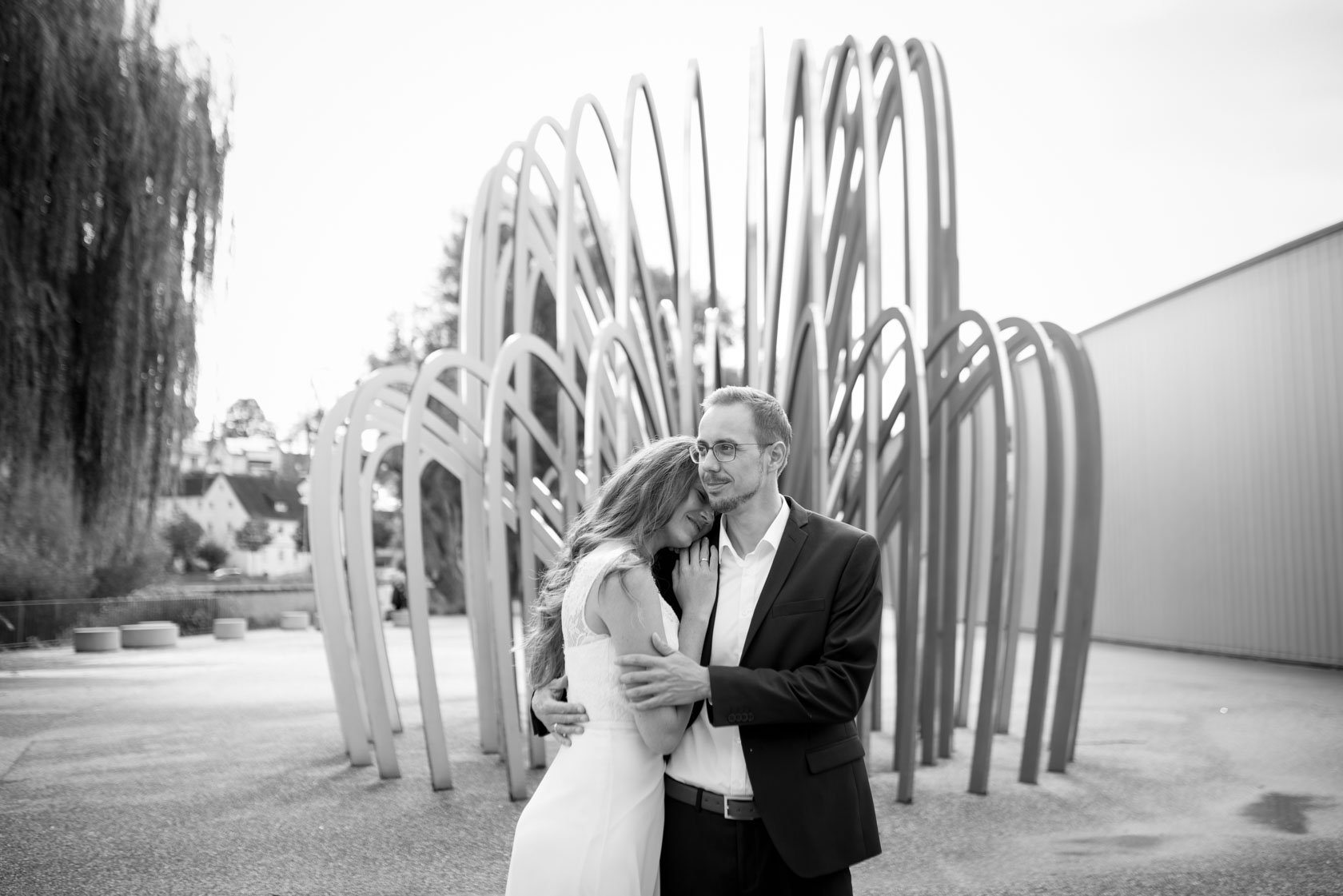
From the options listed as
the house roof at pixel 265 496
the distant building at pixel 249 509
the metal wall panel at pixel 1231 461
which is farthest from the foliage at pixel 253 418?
the metal wall panel at pixel 1231 461

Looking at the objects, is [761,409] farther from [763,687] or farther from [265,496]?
[265,496]

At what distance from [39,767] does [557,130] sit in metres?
7.12

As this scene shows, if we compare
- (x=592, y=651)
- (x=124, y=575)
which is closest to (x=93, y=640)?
A: (x=124, y=575)

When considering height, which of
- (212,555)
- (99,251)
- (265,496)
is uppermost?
(99,251)

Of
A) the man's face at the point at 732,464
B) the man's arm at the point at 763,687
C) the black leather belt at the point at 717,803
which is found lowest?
the black leather belt at the point at 717,803

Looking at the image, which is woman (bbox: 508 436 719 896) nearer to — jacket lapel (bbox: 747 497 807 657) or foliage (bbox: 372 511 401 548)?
jacket lapel (bbox: 747 497 807 657)

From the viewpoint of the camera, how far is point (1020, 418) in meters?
8.10

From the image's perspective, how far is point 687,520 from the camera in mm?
2918

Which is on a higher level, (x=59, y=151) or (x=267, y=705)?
(x=59, y=151)

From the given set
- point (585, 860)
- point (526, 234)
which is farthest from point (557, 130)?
point (585, 860)

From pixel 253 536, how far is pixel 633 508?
68.1 m

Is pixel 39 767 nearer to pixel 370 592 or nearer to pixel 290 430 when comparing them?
pixel 370 592

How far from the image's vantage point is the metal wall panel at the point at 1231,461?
50.4ft

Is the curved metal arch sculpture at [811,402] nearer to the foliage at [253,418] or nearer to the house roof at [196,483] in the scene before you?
the foliage at [253,418]
